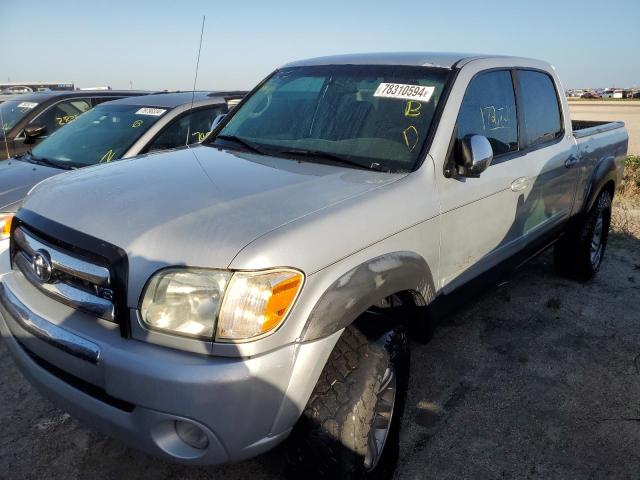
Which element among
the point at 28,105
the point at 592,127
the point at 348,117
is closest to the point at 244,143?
the point at 348,117

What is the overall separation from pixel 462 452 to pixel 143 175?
6.50ft

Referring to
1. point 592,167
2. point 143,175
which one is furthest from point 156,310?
point 592,167

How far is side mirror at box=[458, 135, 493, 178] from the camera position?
2.42m

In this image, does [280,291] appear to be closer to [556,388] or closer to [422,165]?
[422,165]

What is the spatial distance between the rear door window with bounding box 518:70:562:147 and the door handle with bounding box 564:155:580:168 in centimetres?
19

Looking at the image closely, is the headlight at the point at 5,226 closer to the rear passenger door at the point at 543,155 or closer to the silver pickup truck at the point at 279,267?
the silver pickup truck at the point at 279,267

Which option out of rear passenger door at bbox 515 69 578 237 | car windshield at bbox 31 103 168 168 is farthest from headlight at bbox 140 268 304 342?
car windshield at bbox 31 103 168 168

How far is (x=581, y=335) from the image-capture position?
3.62 m

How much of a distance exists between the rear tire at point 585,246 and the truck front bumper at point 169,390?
3.25m

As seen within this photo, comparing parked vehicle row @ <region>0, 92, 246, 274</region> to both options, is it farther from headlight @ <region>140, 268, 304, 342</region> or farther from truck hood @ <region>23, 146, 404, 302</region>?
headlight @ <region>140, 268, 304, 342</region>

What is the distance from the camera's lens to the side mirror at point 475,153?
242cm

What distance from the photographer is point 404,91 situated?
2.74m

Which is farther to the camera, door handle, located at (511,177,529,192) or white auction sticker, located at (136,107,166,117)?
white auction sticker, located at (136,107,166,117)

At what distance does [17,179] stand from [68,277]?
8.27 ft
